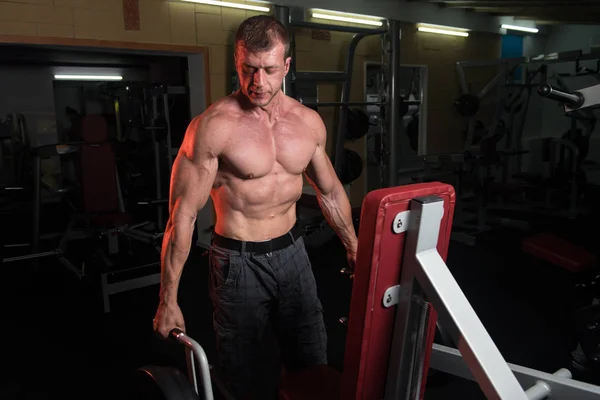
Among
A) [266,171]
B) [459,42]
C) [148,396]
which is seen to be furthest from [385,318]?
[459,42]

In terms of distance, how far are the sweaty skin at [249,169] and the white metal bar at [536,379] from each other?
47 centimetres

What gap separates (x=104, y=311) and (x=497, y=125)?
406cm

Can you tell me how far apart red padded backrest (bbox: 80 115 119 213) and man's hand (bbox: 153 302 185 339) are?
2316 mm

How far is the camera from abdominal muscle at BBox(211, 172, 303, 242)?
140 centimetres

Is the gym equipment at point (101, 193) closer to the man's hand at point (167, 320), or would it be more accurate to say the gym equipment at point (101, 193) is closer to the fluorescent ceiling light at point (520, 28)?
the man's hand at point (167, 320)

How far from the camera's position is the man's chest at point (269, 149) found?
134 centimetres

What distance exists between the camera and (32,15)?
302 centimetres

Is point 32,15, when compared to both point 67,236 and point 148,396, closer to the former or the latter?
point 67,236

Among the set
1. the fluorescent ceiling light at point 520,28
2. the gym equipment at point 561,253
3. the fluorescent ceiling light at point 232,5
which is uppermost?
the fluorescent ceiling light at point 520,28

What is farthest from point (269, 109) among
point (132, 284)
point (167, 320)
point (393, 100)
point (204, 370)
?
point (393, 100)

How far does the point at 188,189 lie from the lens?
130cm

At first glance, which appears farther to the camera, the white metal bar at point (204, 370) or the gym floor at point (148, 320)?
the gym floor at point (148, 320)

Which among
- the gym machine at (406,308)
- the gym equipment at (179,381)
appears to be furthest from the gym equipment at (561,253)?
the gym equipment at (179,381)

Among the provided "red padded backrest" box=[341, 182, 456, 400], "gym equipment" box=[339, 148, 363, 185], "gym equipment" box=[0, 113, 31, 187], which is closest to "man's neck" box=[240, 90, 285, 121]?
"red padded backrest" box=[341, 182, 456, 400]
